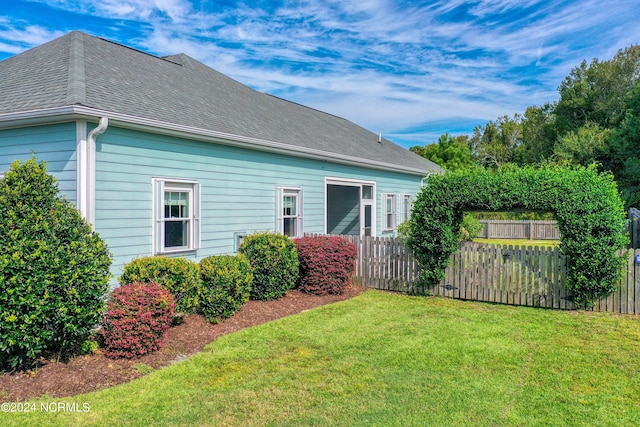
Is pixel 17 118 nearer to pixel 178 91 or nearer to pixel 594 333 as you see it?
pixel 178 91

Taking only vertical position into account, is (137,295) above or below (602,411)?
above

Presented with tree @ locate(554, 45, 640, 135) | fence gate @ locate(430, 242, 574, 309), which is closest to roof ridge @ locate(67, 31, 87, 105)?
Result: fence gate @ locate(430, 242, 574, 309)

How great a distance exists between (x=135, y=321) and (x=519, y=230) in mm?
24519

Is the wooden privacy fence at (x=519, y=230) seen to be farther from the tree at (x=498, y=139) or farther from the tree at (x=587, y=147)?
the tree at (x=498, y=139)

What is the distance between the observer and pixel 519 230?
25.6 metres

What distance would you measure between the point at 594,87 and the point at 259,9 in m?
32.4

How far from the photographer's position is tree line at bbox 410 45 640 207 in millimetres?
27500

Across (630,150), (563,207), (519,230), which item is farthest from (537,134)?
(563,207)

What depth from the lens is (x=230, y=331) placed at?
22.2ft

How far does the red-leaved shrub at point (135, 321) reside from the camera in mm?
5414

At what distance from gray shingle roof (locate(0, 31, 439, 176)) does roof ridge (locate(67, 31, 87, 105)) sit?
1 cm

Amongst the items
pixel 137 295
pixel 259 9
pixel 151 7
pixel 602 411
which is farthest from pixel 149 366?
pixel 259 9

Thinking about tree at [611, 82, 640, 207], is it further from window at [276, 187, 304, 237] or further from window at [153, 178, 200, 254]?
window at [153, 178, 200, 254]

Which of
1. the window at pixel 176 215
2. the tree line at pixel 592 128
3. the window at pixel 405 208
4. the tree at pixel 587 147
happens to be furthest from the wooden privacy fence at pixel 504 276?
the tree at pixel 587 147
